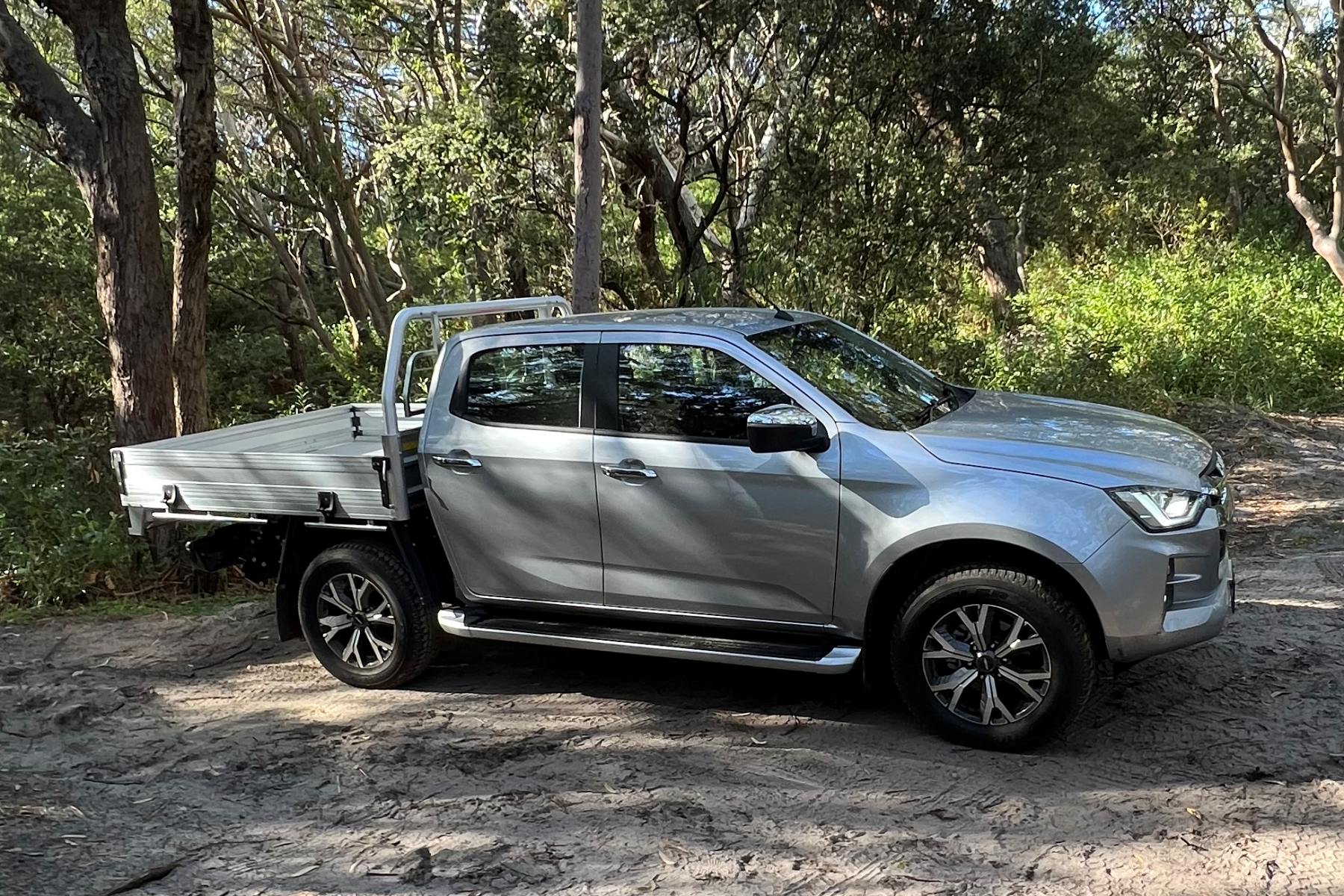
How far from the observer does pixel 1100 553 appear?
4.21 m

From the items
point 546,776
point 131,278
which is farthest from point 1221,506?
point 131,278

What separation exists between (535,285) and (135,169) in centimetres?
465

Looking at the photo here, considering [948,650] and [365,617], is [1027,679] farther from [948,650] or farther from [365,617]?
[365,617]

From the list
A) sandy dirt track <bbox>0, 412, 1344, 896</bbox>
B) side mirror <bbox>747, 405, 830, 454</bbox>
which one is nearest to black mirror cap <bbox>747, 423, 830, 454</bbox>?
side mirror <bbox>747, 405, 830, 454</bbox>

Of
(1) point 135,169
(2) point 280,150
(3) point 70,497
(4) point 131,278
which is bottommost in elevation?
(3) point 70,497

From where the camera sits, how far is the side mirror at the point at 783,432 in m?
4.50

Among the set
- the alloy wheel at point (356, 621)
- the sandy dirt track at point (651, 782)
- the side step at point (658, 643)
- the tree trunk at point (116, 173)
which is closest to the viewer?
the sandy dirt track at point (651, 782)

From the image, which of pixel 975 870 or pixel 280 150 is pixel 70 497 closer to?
pixel 975 870

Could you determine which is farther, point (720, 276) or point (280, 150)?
point (280, 150)

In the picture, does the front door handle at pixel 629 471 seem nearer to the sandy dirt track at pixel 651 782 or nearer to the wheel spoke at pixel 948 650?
the sandy dirt track at pixel 651 782

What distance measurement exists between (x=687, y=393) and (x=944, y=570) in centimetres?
138

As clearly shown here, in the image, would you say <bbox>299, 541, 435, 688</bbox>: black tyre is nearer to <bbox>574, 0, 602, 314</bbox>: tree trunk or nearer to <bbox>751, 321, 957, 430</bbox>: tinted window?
<bbox>751, 321, 957, 430</bbox>: tinted window

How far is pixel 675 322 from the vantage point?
5.21 meters

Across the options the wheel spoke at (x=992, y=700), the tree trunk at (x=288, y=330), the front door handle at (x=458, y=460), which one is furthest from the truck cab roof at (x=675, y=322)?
the tree trunk at (x=288, y=330)
